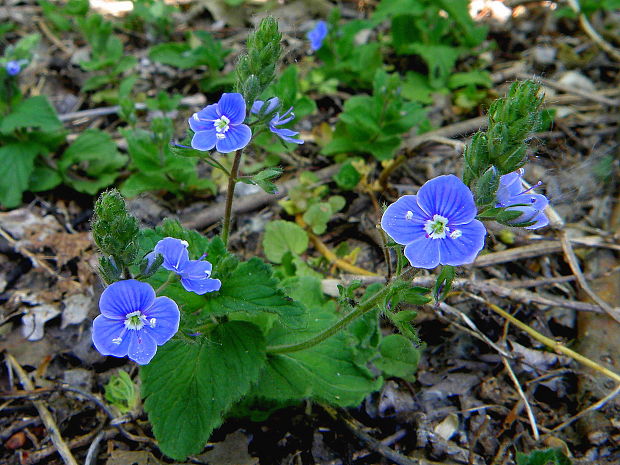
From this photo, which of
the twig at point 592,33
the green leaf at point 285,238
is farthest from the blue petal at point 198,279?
the twig at point 592,33

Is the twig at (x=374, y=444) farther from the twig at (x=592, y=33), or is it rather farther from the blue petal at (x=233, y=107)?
the twig at (x=592, y=33)

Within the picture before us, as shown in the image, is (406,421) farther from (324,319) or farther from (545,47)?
(545,47)

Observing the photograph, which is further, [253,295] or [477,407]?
[477,407]

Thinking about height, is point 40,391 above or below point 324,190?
below

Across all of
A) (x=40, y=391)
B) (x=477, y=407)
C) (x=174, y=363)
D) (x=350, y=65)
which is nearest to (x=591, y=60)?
(x=350, y=65)

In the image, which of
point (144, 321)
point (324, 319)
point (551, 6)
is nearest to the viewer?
point (144, 321)

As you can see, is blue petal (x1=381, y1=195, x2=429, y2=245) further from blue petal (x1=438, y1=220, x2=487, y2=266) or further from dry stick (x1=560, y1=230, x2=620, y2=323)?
dry stick (x1=560, y1=230, x2=620, y2=323)

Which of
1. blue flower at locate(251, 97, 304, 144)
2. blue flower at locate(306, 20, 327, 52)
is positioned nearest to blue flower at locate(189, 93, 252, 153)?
blue flower at locate(251, 97, 304, 144)

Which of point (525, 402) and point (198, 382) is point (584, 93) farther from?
point (198, 382)
